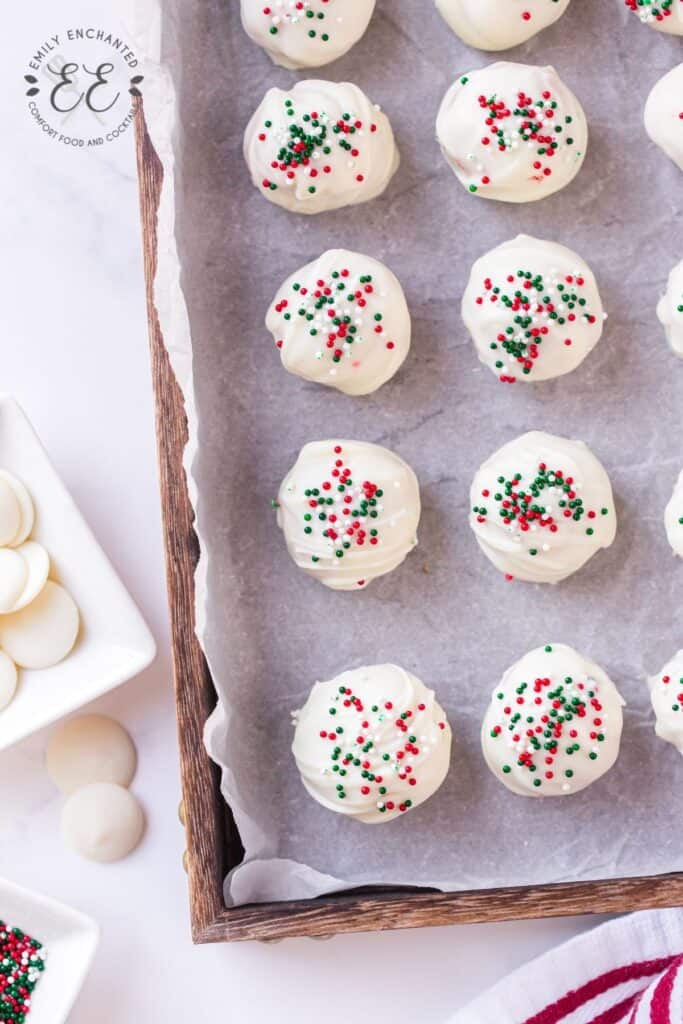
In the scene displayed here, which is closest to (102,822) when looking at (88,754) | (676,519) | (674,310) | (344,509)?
(88,754)

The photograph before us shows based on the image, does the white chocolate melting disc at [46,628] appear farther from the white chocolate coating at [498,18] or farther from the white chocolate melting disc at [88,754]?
the white chocolate coating at [498,18]

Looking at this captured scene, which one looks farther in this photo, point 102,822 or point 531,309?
point 102,822

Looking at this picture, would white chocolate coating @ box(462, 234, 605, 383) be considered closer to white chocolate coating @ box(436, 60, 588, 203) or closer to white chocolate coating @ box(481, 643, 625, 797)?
white chocolate coating @ box(436, 60, 588, 203)

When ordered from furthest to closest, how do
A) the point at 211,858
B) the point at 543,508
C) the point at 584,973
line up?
the point at 584,973 < the point at 543,508 < the point at 211,858

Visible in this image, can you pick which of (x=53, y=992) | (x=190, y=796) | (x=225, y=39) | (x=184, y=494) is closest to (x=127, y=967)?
(x=53, y=992)

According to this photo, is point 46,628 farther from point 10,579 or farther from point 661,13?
point 661,13

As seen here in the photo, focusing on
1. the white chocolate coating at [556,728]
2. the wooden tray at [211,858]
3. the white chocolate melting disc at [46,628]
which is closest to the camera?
the wooden tray at [211,858]

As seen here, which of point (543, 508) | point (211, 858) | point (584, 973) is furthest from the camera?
point (584, 973)

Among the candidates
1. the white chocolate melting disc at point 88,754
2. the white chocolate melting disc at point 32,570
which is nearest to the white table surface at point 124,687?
the white chocolate melting disc at point 88,754
